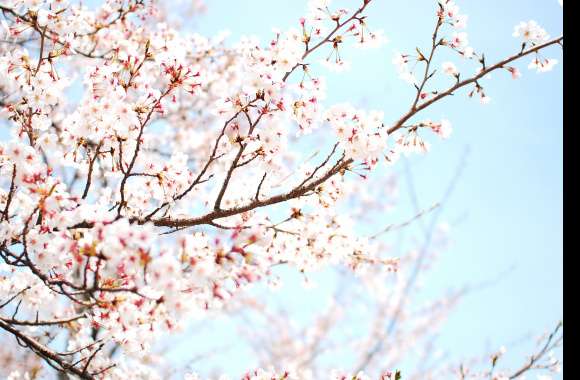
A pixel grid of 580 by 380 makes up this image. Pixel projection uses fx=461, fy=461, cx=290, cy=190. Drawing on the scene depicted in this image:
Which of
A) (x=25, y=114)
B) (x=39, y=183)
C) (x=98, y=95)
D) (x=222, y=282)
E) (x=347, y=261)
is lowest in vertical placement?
(x=222, y=282)

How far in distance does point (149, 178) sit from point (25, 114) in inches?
37.2

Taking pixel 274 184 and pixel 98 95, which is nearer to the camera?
pixel 98 95

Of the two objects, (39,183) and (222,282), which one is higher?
(39,183)

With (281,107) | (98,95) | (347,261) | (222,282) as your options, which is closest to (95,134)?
(98,95)

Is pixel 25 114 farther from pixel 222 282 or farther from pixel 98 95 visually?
pixel 222 282

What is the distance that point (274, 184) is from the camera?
3.66 meters

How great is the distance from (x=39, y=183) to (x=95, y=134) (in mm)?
663
